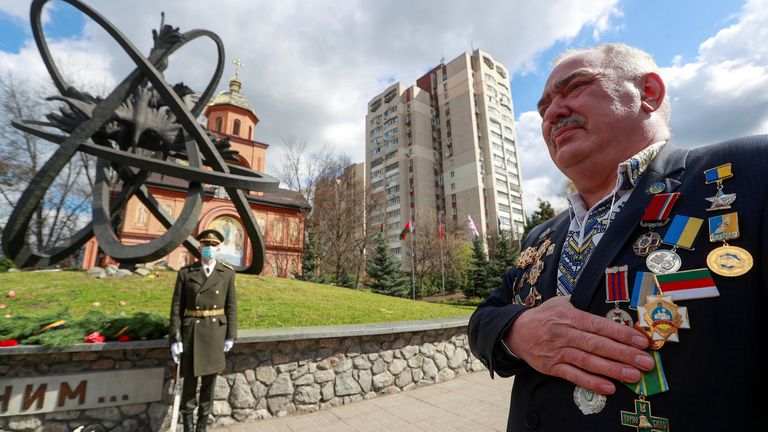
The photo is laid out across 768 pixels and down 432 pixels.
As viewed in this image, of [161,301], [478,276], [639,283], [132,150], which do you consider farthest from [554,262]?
[478,276]

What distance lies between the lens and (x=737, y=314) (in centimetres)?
84

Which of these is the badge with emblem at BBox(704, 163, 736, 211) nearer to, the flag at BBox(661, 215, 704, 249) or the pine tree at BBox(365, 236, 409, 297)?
the flag at BBox(661, 215, 704, 249)

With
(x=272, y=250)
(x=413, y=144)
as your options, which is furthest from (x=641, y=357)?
(x=413, y=144)

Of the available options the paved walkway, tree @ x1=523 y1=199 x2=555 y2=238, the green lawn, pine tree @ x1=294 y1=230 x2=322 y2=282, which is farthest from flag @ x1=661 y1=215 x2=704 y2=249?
tree @ x1=523 y1=199 x2=555 y2=238

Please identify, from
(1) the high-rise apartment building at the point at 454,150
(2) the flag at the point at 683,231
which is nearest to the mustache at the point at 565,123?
(2) the flag at the point at 683,231

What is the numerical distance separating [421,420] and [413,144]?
57.0 metres

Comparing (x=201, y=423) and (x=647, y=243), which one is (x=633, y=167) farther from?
(x=201, y=423)

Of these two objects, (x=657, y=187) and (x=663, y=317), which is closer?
(x=663, y=317)

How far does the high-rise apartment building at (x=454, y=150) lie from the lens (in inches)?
2128

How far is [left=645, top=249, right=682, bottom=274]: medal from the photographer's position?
96 centimetres

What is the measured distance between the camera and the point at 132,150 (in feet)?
21.5

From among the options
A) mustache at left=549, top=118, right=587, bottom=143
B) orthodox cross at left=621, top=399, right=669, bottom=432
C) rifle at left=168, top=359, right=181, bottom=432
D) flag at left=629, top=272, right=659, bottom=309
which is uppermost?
mustache at left=549, top=118, right=587, bottom=143

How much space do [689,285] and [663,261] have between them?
9cm

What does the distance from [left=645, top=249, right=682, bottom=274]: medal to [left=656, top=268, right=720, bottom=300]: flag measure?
0.02 metres
